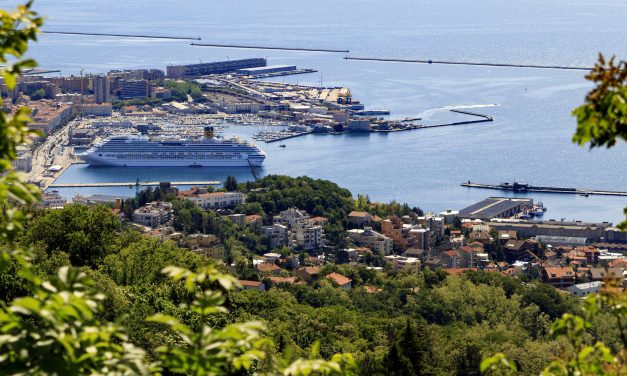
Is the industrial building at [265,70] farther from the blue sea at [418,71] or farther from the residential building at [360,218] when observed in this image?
the residential building at [360,218]

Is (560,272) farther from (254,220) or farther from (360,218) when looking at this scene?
(254,220)

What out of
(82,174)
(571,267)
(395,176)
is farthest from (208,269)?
(82,174)

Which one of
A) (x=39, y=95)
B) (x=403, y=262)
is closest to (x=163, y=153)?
(x=39, y=95)

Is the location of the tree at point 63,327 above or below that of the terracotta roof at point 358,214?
above

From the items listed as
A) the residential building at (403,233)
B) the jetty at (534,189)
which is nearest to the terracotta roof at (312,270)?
the residential building at (403,233)

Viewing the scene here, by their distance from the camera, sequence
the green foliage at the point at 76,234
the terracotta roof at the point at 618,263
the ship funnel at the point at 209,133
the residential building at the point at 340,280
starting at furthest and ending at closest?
the ship funnel at the point at 209,133, the terracotta roof at the point at 618,263, the residential building at the point at 340,280, the green foliage at the point at 76,234

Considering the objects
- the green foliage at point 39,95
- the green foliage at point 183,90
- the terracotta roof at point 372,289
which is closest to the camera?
the terracotta roof at point 372,289

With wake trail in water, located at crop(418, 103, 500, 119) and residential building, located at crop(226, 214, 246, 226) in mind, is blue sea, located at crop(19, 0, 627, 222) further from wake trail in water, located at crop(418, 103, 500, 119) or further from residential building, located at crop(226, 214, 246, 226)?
residential building, located at crop(226, 214, 246, 226)

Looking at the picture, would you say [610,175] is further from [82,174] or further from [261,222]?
[82,174]
